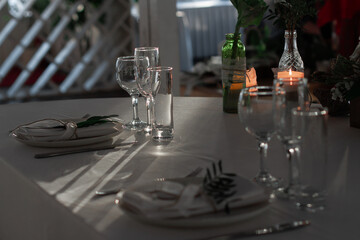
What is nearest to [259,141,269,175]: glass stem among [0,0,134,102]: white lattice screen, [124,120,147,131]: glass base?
[124,120,147,131]: glass base

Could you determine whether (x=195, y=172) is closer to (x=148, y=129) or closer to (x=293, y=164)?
(x=293, y=164)

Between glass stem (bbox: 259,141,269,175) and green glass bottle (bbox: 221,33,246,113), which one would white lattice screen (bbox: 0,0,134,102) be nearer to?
green glass bottle (bbox: 221,33,246,113)

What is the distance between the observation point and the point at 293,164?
588 mm

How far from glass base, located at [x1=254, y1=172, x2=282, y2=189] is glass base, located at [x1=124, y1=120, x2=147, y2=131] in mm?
390

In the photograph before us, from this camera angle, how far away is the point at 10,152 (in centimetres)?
86

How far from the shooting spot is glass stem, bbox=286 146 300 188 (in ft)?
1.92

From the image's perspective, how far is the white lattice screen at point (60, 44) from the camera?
4062 millimetres

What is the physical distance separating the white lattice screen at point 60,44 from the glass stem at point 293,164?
373 cm

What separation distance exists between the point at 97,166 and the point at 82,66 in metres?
3.66

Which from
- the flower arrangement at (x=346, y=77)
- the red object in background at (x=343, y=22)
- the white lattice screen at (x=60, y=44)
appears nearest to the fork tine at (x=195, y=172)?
the flower arrangement at (x=346, y=77)

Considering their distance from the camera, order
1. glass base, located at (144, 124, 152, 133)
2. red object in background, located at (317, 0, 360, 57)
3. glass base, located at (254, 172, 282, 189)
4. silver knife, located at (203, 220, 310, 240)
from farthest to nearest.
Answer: red object in background, located at (317, 0, 360, 57) < glass base, located at (144, 124, 152, 133) < glass base, located at (254, 172, 282, 189) < silver knife, located at (203, 220, 310, 240)

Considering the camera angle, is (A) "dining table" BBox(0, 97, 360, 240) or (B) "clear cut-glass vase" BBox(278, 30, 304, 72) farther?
(B) "clear cut-glass vase" BBox(278, 30, 304, 72)

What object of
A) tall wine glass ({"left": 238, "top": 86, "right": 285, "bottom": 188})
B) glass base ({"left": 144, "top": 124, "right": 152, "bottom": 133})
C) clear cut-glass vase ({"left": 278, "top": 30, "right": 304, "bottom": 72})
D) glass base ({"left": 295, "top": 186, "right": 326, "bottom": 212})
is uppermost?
clear cut-glass vase ({"left": 278, "top": 30, "right": 304, "bottom": 72})

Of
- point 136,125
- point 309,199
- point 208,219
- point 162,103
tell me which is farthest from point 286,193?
point 136,125
